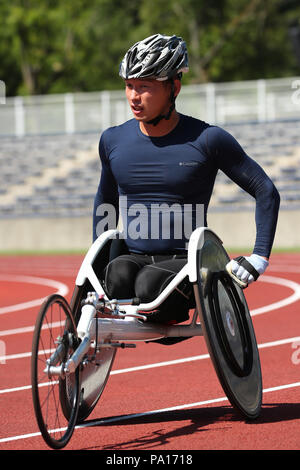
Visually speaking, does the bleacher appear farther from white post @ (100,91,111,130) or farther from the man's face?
the man's face

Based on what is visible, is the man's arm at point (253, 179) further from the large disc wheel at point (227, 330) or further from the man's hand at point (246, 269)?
the large disc wheel at point (227, 330)

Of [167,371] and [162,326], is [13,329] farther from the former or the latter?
[162,326]

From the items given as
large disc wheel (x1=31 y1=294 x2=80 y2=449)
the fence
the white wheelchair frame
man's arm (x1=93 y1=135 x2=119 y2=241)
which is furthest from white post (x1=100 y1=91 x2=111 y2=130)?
large disc wheel (x1=31 y1=294 x2=80 y2=449)

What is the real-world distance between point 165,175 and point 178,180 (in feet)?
0.27

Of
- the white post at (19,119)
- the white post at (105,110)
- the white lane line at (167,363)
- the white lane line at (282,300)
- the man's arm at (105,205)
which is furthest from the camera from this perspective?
the white post at (19,119)

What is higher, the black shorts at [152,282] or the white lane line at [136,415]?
the black shorts at [152,282]

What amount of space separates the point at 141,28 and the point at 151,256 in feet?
157

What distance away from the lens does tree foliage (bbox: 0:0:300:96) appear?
168ft

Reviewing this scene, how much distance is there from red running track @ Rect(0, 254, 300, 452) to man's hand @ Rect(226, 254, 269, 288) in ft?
2.76

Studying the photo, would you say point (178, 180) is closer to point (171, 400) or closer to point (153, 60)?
point (153, 60)

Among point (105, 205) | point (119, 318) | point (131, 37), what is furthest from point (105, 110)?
point (119, 318)

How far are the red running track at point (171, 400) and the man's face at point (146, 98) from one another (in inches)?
71.0

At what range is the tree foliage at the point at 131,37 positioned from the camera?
168ft

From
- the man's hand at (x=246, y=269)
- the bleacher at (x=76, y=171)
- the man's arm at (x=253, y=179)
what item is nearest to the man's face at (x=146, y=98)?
the man's arm at (x=253, y=179)
